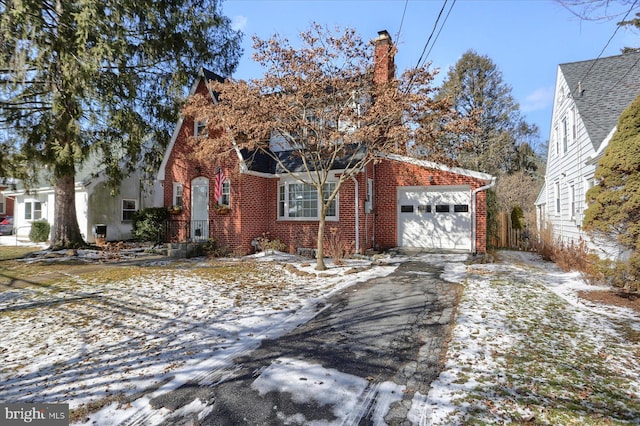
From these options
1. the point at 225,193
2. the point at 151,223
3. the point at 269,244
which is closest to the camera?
the point at 269,244

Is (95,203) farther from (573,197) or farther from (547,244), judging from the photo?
(573,197)

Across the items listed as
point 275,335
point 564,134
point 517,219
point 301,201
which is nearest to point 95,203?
point 301,201

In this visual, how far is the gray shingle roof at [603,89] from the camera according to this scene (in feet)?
35.6

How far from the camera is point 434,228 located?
44.0 feet

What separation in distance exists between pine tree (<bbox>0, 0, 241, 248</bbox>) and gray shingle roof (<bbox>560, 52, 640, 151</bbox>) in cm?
1444

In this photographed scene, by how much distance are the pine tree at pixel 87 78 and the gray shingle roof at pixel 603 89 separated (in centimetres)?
1444

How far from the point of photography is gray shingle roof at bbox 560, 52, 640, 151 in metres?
10.9

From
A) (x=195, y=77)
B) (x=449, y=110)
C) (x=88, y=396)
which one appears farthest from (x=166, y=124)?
(x=88, y=396)

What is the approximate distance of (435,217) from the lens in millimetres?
13391

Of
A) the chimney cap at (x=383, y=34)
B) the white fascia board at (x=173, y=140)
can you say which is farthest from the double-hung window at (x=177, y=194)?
the chimney cap at (x=383, y=34)

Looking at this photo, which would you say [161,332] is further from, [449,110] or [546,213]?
[546,213]

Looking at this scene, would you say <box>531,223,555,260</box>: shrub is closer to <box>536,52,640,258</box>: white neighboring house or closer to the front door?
<box>536,52,640,258</box>: white neighboring house

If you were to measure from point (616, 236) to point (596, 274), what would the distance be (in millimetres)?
951

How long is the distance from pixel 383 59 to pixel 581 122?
273 inches
